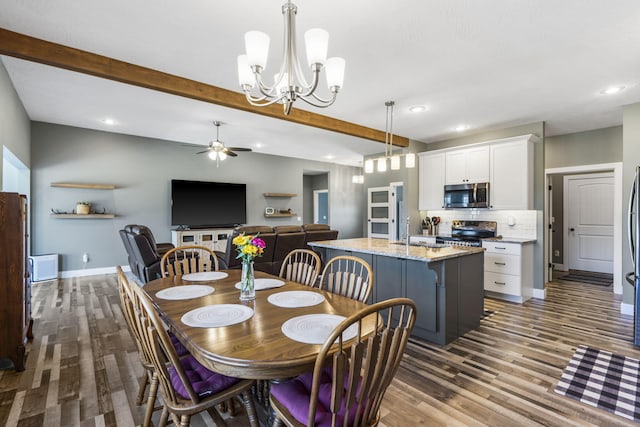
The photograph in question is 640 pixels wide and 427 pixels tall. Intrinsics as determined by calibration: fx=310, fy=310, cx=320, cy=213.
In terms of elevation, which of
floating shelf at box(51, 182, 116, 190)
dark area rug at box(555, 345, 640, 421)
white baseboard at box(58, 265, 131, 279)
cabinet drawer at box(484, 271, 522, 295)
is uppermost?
floating shelf at box(51, 182, 116, 190)

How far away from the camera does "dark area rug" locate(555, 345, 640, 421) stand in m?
1.99

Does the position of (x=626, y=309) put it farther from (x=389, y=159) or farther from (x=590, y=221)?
(x=389, y=159)

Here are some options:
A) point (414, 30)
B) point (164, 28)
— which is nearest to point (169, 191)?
point (164, 28)

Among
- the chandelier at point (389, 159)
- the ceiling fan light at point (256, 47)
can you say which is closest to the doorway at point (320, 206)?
the chandelier at point (389, 159)

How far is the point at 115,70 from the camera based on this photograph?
288cm

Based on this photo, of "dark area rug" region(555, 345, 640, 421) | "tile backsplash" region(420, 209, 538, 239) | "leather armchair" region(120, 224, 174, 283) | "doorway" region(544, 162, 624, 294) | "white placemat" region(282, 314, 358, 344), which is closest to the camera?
"white placemat" region(282, 314, 358, 344)

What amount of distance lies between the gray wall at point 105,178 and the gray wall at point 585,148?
6346 mm

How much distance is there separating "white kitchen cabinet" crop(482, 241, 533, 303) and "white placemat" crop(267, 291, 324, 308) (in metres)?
3.50

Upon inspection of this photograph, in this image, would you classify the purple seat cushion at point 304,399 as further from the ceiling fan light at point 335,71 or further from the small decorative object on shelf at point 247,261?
the ceiling fan light at point 335,71

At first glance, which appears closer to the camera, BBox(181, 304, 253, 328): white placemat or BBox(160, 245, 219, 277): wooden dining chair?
BBox(181, 304, 253, 328): white placemat

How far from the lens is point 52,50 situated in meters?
2.63

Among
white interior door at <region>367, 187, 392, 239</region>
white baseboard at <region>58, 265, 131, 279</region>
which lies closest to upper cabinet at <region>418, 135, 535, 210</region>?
white interior door at <region>367, 187, 392, 239</region>

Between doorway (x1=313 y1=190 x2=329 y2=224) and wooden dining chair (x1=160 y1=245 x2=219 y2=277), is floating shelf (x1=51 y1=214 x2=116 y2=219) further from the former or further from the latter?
Result: doorway (x1=313 y1=190 x2=329 y2=224)

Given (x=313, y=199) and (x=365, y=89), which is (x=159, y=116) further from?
(x=313, y=199)
